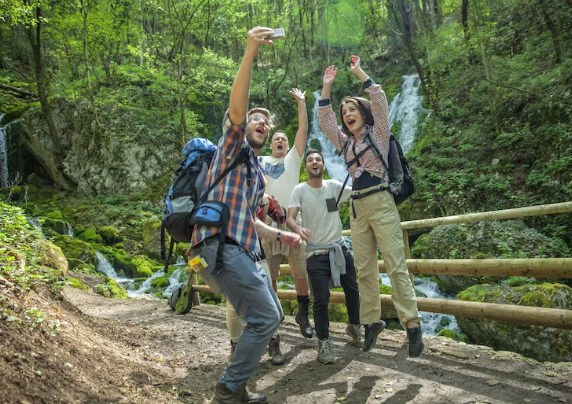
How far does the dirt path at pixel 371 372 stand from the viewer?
10.3 feet

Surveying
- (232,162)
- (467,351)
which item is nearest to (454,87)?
(467,351)

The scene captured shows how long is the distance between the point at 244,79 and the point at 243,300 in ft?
4.22

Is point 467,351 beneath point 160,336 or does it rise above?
above

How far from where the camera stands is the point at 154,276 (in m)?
13.6

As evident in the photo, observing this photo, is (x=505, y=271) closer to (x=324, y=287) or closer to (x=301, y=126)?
(x=324, y=287)

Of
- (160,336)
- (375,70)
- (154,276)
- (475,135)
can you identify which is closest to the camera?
(160,336)

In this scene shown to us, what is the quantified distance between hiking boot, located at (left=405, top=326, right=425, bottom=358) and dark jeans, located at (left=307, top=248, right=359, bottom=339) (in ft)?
2.58

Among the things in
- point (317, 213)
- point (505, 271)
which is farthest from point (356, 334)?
point (505, 271)

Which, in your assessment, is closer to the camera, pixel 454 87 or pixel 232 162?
pixel 232 162

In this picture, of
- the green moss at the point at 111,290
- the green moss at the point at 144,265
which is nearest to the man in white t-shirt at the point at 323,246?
the green moss at the point at 111,290

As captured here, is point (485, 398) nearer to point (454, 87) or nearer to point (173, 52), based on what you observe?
point (454, 87)

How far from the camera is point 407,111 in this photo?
784 inches

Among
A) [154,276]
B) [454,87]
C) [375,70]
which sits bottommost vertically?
[154,276]

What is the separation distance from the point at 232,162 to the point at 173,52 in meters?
19.0
